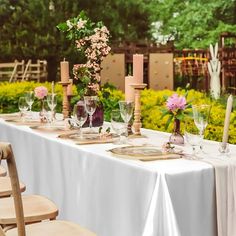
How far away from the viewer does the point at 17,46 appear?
55.4ft

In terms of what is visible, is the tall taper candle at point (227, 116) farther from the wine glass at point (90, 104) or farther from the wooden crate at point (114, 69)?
the wooden crate at point (114, 69)

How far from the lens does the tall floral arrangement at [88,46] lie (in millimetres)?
3273

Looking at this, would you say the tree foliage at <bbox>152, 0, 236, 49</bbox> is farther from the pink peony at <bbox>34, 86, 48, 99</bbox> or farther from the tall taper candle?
the tall taper candle

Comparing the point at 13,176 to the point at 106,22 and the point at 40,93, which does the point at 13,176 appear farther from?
the point at 106,22

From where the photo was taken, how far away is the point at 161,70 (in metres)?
13.5

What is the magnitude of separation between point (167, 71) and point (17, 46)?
5.35 m

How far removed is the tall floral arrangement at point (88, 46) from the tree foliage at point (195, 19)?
17.8m

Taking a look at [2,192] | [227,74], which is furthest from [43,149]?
[227,74]

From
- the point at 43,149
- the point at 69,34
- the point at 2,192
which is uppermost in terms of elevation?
the point at 69,34

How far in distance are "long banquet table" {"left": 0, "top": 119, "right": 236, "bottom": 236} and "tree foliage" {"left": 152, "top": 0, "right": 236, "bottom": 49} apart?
1810cm

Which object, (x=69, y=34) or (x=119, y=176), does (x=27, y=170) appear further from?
(x=119, y=176)

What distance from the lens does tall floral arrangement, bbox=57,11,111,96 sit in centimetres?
327

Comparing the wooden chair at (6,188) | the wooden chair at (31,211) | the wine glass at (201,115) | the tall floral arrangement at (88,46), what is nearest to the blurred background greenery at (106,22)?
the tall floral arrangement at (88,46)

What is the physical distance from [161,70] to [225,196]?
446 inches
